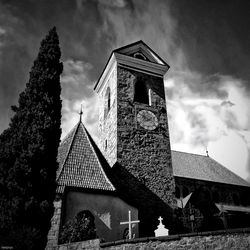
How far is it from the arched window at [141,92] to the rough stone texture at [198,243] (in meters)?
12.3

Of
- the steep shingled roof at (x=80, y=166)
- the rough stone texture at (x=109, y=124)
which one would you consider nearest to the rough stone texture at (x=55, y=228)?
the steep shingled roof at (x=80, y=166)

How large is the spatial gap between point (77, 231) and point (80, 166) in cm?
350

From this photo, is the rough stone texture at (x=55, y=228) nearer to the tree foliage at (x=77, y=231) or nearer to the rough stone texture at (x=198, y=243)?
the tree foliage at (x=77, y=231)

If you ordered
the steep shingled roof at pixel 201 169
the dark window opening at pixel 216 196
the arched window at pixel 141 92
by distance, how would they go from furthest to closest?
the steep shingled roof at pixel 201 169
the dark window opening at pixel 216 196
the arched window at pixel 141 92

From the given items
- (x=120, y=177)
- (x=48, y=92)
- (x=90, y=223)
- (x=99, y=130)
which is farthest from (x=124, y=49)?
(x=90, y=223)

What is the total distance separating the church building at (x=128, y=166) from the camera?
472 inches

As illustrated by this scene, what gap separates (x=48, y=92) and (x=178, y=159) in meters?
21.8

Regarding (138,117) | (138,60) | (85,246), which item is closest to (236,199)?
(138,117)

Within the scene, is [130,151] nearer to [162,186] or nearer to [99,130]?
[162,186]

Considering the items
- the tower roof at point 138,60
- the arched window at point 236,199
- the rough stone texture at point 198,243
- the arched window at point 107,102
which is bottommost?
the rough stone texture at point 198,243

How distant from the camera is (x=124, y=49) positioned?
2033cm

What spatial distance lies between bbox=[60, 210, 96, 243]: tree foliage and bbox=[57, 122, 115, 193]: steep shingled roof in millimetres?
1415

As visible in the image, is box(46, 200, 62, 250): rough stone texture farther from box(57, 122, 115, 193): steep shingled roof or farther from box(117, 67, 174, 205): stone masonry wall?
box(117, 67, 174, 205): stone masonry wall

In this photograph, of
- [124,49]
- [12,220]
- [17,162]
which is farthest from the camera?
[124,49]
